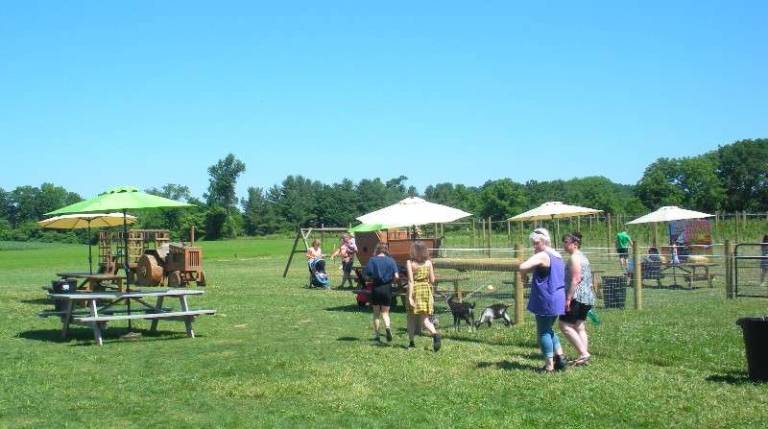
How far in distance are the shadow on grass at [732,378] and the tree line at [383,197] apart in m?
83.7

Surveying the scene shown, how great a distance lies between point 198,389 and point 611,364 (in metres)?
4.81

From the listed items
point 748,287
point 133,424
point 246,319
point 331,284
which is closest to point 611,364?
point 133,424

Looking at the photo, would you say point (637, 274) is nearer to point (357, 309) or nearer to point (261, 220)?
point (357, 309)

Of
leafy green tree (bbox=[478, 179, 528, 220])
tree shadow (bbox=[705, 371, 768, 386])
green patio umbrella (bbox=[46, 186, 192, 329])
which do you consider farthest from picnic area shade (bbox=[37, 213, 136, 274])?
leafy green tree (bbox=[478, 179, 528, 220])

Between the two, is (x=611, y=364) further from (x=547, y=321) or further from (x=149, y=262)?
(x=149, y=262)

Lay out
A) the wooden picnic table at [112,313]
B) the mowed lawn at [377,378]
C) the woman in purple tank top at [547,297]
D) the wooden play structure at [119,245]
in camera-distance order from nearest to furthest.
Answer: the mowed lawn at [377,378] < the woman in purple tank top at [547,297] < the wooden picnic table at [112,313] < the wooden play structure at [119,245]

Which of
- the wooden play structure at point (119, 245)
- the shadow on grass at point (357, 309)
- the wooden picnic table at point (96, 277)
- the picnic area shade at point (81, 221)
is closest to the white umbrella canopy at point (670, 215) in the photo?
the shadow on grass at point (357, 309)

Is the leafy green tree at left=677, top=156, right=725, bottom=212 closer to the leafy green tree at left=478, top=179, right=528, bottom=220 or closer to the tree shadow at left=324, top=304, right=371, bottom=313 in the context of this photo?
the leafy green tree at left=478, top=179, right=528, bottom=220

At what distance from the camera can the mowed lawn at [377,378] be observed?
7.72 meters

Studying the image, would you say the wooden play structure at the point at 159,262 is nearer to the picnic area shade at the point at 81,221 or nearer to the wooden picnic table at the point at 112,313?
the picnic area shade at the point at 81,221

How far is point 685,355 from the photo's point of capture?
406 inches

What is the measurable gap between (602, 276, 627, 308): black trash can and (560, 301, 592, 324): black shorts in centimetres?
619

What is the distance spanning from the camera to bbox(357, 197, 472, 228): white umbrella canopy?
1923 cm

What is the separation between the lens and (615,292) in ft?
52.3
